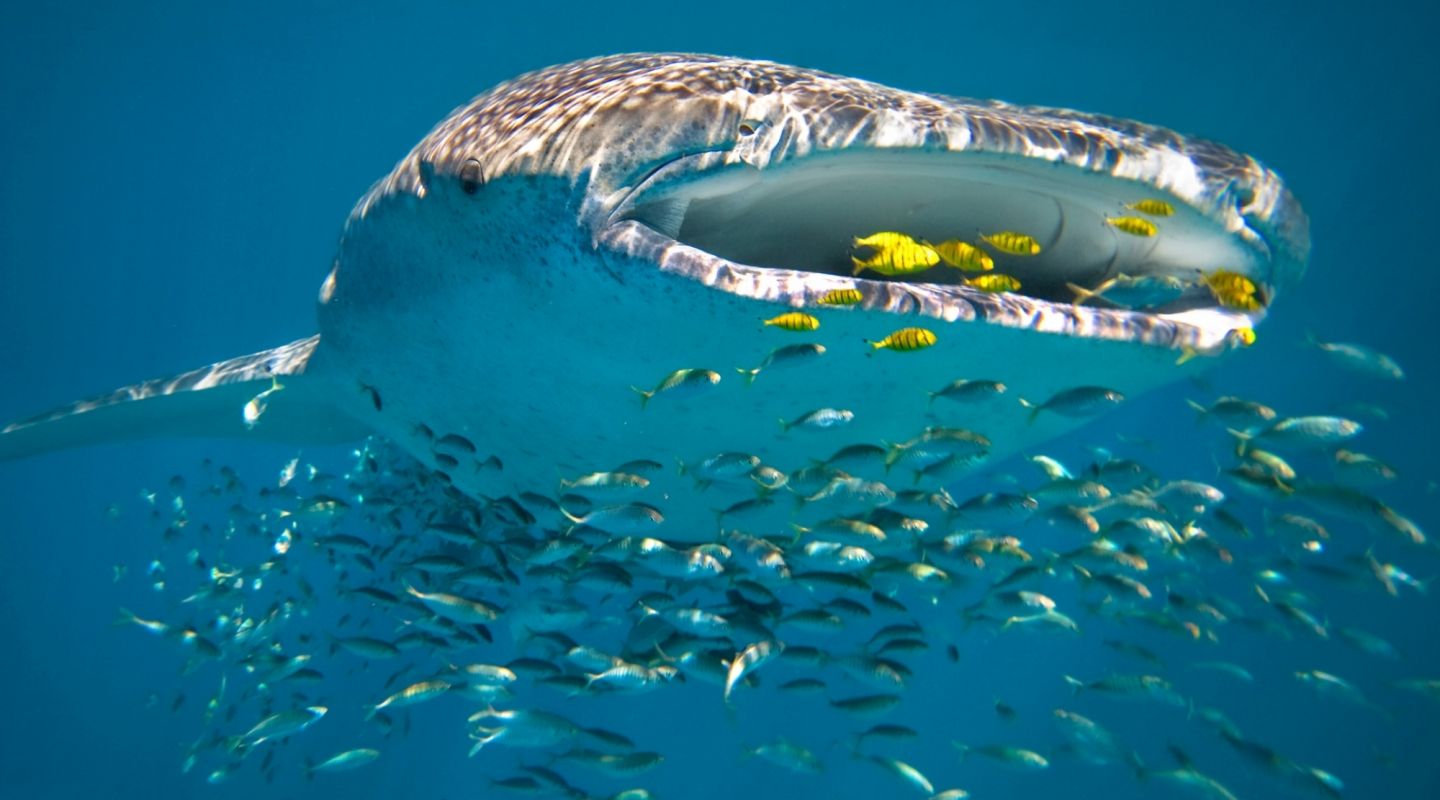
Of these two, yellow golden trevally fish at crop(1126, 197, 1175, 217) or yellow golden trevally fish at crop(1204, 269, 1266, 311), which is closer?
yellow golden trevally fish at crop(1126, 197, 1175, 217)

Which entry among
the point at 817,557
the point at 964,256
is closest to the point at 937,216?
the point at 964,256

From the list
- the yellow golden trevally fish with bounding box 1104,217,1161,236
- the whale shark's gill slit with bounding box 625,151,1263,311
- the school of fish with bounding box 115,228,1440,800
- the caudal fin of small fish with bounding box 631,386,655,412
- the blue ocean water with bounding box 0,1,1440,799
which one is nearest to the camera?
the whale shark's gill slit with bounding box 625,151,1263,311

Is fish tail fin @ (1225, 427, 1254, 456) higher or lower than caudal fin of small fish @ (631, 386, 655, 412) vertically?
lower

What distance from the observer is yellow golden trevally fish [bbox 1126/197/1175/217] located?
275 cm

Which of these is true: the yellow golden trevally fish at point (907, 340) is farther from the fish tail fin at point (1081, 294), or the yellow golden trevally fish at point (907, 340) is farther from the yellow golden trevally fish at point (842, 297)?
the fish tail fin at point (1081, 294)

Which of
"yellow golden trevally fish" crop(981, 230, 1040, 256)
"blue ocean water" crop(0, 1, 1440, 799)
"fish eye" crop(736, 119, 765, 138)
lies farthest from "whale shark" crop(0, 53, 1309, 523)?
"blue ocean water" crop(0, 1, 1440, 799)

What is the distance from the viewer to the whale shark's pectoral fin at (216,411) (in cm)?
547

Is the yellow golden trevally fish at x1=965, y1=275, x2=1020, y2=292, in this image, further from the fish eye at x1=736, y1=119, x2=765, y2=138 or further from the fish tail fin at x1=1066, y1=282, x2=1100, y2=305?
the fish eye at x1=736, y1=119, x2=765, y2=138

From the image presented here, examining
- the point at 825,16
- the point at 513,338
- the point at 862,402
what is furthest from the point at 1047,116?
the point at 825,16

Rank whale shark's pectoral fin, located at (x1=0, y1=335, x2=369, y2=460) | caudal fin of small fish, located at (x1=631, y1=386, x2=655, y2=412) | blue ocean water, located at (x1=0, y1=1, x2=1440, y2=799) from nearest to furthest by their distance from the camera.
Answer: caudal fin of small fish, located at (x1=631, y1=386, x2=655, y2=412) → whale shark's pectoral fin, located at (x1=0, y1=335, x2=369, y2=460) → blue ocean water, located at (x1=0, y1=1, x2=1440, y2=799)

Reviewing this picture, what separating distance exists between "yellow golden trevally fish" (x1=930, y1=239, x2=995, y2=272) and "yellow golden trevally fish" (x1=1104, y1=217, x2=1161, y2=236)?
42 cm

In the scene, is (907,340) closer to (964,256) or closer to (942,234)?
(964,256)

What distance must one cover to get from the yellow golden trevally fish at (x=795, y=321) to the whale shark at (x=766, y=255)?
0.03 metres

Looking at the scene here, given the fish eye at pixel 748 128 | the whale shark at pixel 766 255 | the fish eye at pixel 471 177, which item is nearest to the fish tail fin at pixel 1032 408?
the whale shark at pixel 766 255
